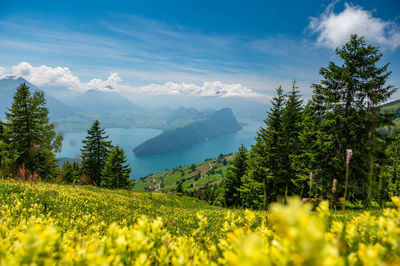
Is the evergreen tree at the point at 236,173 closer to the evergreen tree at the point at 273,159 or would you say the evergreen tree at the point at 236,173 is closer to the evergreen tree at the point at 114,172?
the evergreen tree at the point at 273,159

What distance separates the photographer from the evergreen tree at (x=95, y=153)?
109 feet

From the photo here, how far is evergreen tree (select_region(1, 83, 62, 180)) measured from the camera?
2241 centimetres

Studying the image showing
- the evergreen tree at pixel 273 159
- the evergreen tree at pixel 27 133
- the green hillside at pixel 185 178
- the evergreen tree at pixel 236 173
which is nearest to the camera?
the evergreen tree at pixel 273 159

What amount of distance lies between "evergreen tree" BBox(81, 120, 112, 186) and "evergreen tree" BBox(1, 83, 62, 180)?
8360 millimetres

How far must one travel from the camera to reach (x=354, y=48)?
13.9 m

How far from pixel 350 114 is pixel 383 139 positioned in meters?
3.27

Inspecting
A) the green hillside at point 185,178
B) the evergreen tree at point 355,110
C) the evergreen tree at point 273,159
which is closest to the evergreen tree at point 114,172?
the evergreen tree at point 273,159

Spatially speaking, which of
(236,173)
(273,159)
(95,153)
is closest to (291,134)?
(273,159)

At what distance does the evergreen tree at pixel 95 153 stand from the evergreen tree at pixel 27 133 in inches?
329

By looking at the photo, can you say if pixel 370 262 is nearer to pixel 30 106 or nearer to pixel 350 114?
pixel 350 114

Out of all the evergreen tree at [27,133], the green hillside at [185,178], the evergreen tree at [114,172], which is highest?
the evergreen tree at [27,133]

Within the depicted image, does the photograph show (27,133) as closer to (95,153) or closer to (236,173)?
(95,153)

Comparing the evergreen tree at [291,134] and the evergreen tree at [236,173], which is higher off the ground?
the evergreen tree at [291,134]

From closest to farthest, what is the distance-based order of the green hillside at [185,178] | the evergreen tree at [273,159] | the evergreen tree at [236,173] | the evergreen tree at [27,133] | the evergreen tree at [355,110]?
1. the evergreen tree at [355,110]
2. the evergreen tree at [273,159]
3. the evergreen tree at [27,133]
4. the evergreen tree at [236,173]
5. the green hillside at [185,178]
